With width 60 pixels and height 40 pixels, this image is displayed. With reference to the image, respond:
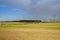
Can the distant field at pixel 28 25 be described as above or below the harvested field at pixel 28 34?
above

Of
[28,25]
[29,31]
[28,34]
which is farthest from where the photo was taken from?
[28,25]

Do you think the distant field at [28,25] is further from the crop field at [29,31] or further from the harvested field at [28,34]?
the harvested field at [28,34]

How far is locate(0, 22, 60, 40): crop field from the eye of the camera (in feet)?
10.0

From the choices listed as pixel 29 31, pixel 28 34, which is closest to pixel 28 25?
pixel 29 31

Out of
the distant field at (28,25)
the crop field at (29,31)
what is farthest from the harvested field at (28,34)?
the distant field at (28,25)

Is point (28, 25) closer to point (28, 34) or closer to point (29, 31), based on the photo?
point (29, 31)

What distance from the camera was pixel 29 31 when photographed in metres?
3.33

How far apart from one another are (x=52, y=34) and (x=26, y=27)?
78 centimetres

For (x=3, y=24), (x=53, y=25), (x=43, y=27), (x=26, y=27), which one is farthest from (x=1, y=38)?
(x=53, y=25)

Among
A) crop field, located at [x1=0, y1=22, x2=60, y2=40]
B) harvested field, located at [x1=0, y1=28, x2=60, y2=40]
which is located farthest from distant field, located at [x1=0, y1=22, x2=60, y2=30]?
harvested field, located at [x1=0, y1=28, x2=60, y2=40]

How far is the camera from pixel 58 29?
3156 millimetres

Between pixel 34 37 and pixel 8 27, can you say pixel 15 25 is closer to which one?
pixel 8 27

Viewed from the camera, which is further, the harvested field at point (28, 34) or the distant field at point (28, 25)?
the distant field at point (28, 25)

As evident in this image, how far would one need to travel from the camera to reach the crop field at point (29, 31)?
10.0ft
